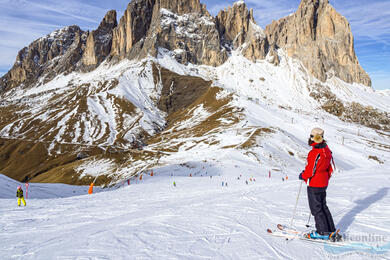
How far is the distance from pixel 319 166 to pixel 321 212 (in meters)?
1.47

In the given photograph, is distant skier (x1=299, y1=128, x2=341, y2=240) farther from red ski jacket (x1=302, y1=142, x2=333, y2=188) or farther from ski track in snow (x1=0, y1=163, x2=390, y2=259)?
ski track in snow (x1=0, y1=163, x2=390, y2=259)

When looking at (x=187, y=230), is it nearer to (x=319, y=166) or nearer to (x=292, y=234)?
(x=292, y=234)

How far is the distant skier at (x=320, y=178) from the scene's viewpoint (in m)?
7.51

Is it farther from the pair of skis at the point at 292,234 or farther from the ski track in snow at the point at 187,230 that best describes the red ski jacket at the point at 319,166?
the ski track in snow at the point at 187,230

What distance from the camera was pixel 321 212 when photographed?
7.69 metres

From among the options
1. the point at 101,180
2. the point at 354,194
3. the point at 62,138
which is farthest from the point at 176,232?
the point at 62,138

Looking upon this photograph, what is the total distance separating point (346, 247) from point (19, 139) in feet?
691

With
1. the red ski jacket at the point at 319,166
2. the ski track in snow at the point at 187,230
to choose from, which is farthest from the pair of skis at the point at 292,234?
the red ski jacket at the point at 319,166

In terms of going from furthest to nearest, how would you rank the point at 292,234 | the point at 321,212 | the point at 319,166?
the point at 292,234 < the point at 321,212 < the point at 319,166

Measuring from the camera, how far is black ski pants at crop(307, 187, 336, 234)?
24.8 feet

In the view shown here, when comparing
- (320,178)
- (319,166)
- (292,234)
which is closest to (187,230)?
(292,234)

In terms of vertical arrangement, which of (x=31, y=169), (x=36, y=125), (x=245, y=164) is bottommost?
(x=31, y=169)

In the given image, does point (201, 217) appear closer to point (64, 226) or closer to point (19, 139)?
point (64, 226)

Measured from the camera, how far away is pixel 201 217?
1041 cm
